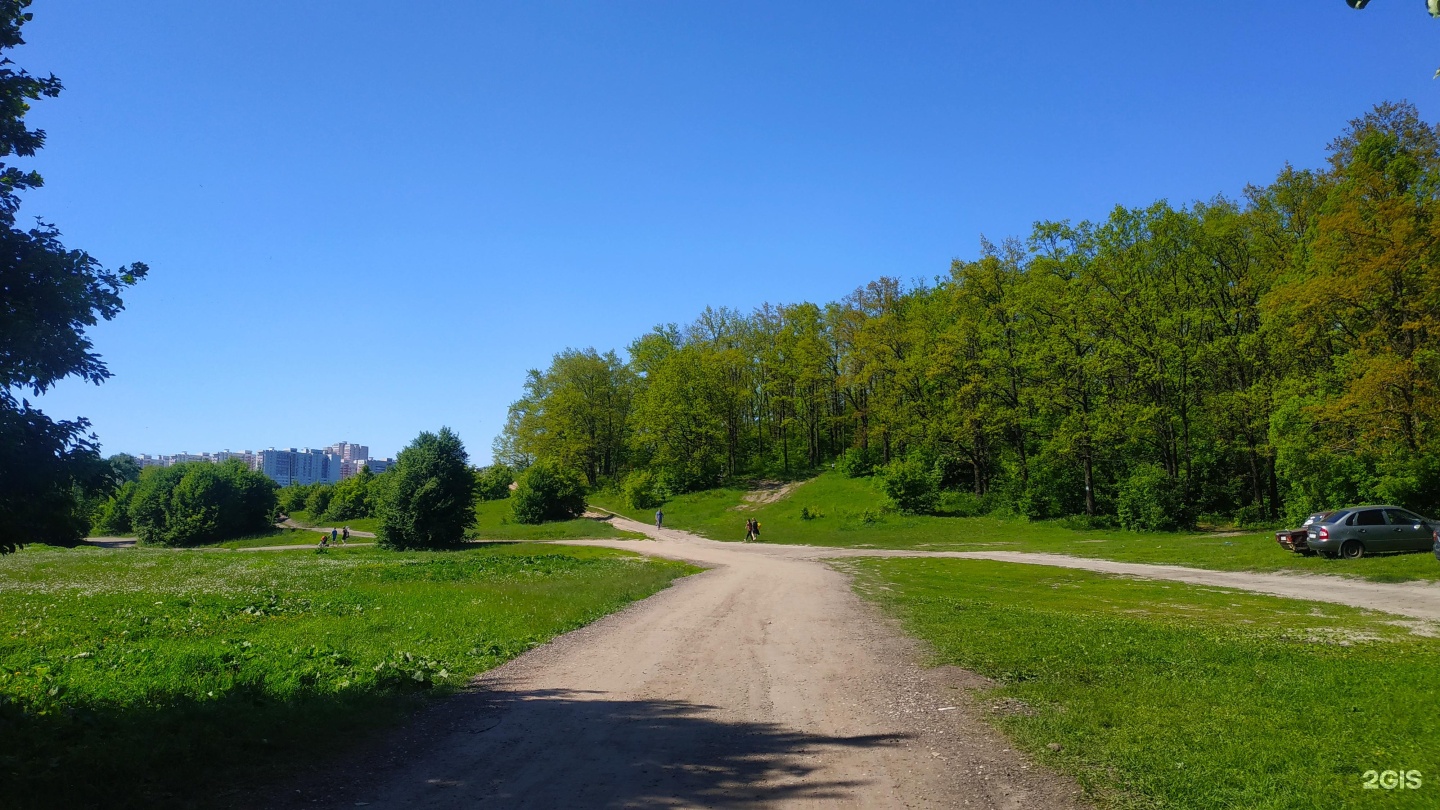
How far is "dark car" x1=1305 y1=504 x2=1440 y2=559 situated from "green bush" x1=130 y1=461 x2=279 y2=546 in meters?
85.0

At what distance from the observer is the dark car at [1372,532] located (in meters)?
23.5

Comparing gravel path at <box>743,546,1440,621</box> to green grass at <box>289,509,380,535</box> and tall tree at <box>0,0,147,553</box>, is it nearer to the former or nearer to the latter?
tall tree at <box>0,0,147,553</box>

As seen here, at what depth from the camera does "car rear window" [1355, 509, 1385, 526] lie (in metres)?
23.8

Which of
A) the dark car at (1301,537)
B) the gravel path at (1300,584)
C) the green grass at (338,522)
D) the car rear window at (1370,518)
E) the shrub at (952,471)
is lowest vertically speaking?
the green grass at (338,522)

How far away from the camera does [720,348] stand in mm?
90688

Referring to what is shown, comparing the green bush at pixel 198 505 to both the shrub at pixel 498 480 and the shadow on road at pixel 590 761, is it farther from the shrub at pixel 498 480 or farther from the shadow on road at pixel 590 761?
the shadow on road at pixel 590 761

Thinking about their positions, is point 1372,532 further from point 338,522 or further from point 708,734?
point 338,522

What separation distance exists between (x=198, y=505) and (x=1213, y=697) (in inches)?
3376

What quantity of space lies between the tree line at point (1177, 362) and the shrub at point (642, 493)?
0.30m

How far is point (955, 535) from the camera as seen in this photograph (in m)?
42.3

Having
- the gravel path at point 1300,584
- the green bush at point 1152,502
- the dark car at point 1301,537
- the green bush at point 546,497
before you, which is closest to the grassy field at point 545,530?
the green bush at point 546,497

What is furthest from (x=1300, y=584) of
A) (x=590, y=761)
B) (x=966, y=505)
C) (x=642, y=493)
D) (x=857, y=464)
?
(x=642, y=493)

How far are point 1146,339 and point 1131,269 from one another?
4.50 metres

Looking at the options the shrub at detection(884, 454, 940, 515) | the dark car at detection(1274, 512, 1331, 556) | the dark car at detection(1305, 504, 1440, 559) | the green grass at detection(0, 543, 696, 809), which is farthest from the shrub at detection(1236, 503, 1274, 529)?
the green grass at detection(0, 543, 696, 809)
